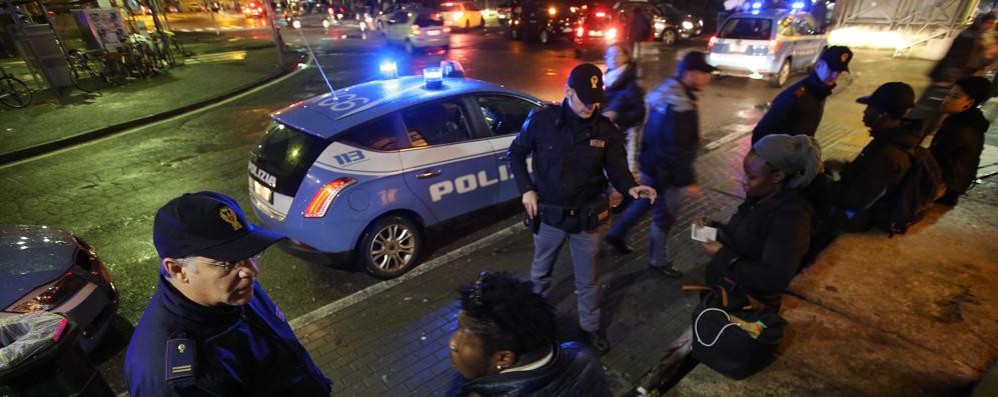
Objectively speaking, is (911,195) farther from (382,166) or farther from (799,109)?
(382,166)

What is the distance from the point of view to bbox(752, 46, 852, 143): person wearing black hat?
385cm

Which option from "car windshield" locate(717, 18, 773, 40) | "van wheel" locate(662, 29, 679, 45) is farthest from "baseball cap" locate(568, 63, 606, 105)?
"van wheel" locate(662, 29, 679, 45)

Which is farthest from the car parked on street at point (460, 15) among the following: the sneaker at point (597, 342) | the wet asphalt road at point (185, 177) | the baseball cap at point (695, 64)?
the sneaker at point (597, 342)

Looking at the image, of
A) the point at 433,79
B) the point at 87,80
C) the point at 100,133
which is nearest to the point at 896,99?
the point at 433,79

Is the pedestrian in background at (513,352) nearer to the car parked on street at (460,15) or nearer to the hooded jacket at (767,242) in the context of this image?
the hooded jacket at (767,242)

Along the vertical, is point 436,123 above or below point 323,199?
above

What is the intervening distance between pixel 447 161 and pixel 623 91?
1784mm

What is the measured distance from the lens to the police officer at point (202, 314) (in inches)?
56.1

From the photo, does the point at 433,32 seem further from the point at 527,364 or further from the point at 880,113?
the point at 527,364

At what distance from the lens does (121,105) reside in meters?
10.8

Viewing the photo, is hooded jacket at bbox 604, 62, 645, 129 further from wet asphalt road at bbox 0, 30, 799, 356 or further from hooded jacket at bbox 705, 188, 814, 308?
hooded jacket at bbox 705, 188, 814, 308

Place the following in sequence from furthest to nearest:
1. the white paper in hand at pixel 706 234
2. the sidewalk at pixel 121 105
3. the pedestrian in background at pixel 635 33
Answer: the sidewalk at pixel 121 105 → the pedestrian in background at pixel 635 33 → the white paper in hand at pixel 706 234

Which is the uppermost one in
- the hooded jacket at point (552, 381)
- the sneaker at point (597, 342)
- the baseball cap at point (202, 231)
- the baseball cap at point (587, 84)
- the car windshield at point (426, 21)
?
the baseball cap at point (587, 84)

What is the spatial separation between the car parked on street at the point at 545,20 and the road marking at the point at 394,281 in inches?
645
